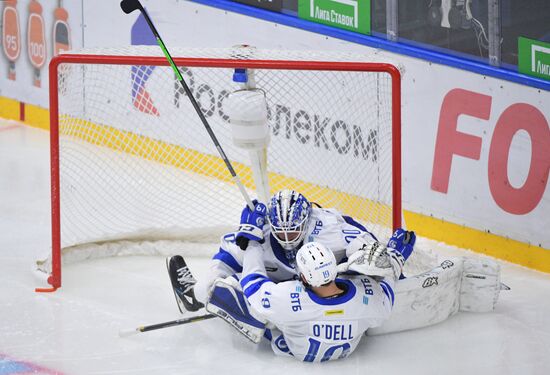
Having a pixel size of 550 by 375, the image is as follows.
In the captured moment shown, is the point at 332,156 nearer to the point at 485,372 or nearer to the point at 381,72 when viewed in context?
the point at 381,72

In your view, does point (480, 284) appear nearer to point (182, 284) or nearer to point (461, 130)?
point (461, 130)

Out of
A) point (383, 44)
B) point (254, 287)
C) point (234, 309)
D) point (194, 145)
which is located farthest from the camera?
point (194, 145)

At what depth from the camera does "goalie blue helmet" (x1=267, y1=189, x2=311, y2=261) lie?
5.71 m

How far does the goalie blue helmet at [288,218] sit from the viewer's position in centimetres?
571

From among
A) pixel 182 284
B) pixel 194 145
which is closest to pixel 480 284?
pixel 182 284

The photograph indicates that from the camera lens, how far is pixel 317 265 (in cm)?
544

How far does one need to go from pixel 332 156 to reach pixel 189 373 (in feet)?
6.41

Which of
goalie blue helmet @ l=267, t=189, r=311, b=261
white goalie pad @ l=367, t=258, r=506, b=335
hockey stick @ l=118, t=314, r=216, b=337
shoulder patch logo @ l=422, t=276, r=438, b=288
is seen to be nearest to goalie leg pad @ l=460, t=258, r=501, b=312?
white goalie pad @ l=367, t=258, r=506, b=335

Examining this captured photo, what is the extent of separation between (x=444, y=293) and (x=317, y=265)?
37.6 inches

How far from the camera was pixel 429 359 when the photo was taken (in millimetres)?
5832

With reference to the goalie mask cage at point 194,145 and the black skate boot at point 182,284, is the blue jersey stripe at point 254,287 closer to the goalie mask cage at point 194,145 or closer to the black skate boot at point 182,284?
the black skate boot at point 182,284

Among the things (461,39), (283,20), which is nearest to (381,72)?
(461,39)

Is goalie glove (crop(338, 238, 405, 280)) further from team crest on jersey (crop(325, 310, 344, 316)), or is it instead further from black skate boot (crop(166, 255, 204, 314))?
black skate boot (crop(166, 255, 204, 314))

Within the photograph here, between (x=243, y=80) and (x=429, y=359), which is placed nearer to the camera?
(x=429, y=359)
